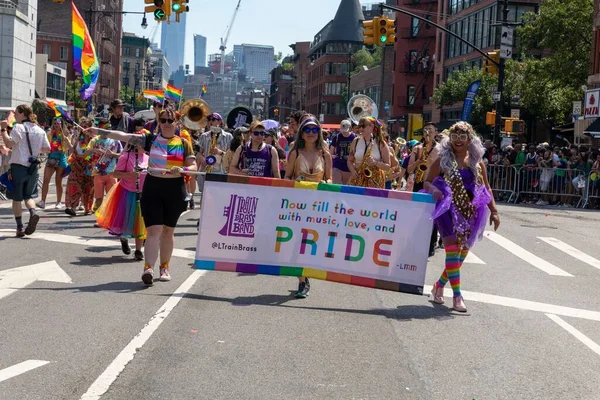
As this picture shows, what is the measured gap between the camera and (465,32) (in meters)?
67.1

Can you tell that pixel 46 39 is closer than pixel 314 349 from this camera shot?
No

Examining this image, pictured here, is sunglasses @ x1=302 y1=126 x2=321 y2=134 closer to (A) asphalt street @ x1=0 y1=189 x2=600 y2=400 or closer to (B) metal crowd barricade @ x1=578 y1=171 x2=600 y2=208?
(A) asphalt street @ x1=0 y1=189 x2=600 y2=400

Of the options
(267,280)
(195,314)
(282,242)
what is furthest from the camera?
(267,280)

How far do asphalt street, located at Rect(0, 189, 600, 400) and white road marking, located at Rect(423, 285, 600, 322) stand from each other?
2 cm

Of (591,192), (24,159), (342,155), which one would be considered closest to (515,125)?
(591,192)

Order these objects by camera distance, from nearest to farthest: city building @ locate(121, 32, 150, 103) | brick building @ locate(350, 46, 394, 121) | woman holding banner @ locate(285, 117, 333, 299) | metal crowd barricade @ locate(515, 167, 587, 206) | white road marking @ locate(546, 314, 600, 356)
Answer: white road marking @ locate(546, 314, 600, 356)
woman holding banner @ locate(285, 117, 333, 299)
metal crowd barricade @ locate(515, 167, 587, 206)
brick building @ locate(350, 46, 394, 121)
city building @ locate(121, 32, 150, 103)

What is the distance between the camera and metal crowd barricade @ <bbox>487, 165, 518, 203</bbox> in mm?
29469

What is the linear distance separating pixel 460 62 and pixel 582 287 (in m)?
58.4

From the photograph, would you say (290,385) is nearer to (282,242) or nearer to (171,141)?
(282,242)

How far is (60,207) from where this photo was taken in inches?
755

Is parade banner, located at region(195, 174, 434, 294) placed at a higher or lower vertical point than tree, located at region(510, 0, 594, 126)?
lower

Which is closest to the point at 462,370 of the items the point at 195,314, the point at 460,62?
the point at 195,314

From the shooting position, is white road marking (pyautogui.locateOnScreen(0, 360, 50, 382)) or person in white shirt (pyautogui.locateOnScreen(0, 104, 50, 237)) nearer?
white road marking (pyautogui.locateOnScreen(0, 360, 50, 382))

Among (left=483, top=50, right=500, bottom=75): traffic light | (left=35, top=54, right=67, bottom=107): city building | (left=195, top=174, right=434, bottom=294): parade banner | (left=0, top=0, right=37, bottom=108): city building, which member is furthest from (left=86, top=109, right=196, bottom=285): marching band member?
(left=35, top=54, right=67, bottom=107): city building
